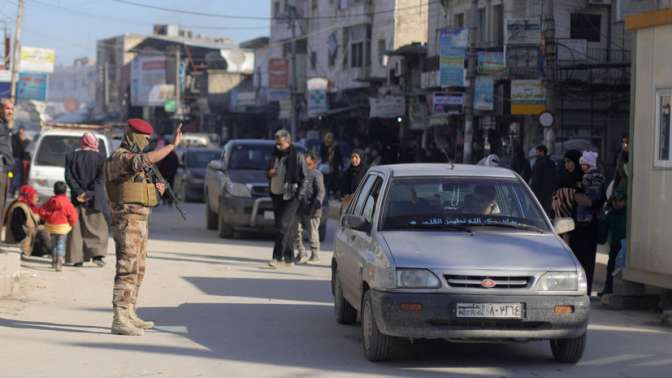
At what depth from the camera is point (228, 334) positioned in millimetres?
10812

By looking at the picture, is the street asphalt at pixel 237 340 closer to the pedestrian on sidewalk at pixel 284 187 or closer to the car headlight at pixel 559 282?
the car headlight at pixel 559 282

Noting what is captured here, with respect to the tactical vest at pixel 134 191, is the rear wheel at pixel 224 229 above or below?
below

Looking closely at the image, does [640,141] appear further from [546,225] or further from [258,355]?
[258,355]

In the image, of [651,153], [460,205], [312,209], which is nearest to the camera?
[460,205]

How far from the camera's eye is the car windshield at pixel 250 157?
73.6ft

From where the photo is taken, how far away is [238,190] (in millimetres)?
21359

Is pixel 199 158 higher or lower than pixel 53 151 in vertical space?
lower

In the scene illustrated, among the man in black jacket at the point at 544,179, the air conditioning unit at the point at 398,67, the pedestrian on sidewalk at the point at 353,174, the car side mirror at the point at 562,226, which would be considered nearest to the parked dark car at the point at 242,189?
the pedestrian on sidewalk at the point at 353,174

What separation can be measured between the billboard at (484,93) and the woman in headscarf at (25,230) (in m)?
19.7

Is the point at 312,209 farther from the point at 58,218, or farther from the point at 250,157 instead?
the point at 250,157

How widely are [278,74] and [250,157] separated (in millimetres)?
35724

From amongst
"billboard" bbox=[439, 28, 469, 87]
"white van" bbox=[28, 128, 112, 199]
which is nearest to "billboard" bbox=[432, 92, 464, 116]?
"billboard" bbox=[439, 28, 469, 87]

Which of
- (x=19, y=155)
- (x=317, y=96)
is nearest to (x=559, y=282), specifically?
(x=19, y=155)

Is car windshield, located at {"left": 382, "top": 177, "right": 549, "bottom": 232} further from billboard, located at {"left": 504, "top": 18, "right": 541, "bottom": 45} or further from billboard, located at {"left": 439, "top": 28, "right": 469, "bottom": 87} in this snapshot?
billboard, located at {"left": 439, "top": 28, "right": 469, "bottom": 87}
